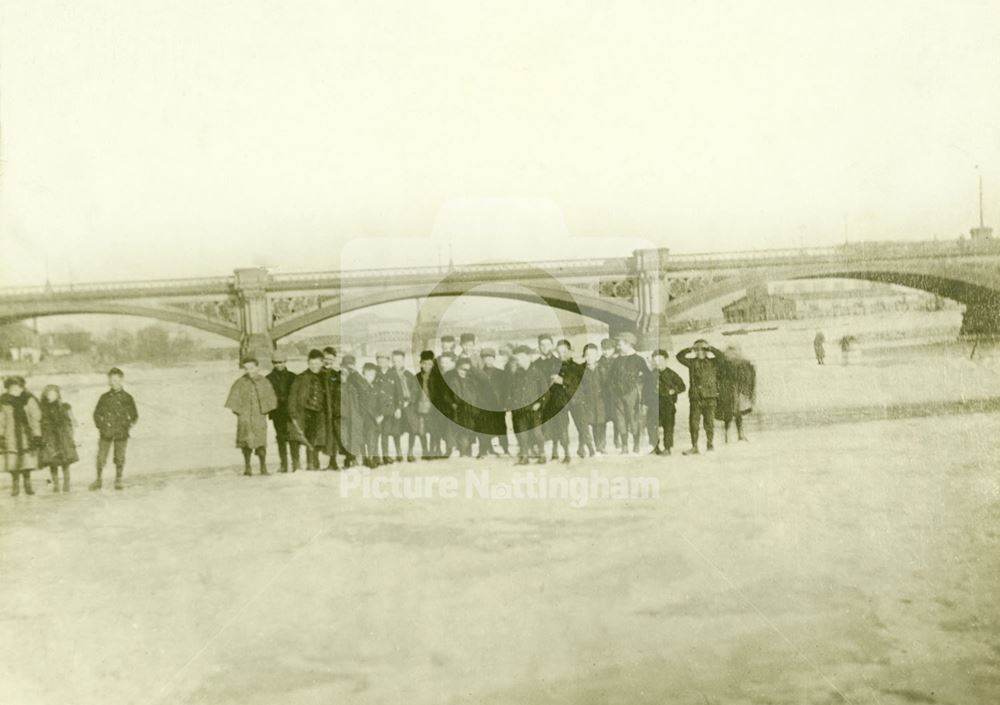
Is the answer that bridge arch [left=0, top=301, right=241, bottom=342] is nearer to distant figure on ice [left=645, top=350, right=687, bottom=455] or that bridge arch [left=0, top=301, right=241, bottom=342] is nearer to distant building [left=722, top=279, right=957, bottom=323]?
distant figure on ice [left=645, top=350, right=687, bottom=455]

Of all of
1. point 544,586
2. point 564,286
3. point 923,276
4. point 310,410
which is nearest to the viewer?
point 544,586

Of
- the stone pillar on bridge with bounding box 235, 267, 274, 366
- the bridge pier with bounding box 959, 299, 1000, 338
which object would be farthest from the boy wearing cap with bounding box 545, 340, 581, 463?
the bridge pier with bounding box 959, 299, 1000, 338

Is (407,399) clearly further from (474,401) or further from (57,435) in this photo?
(57,435)

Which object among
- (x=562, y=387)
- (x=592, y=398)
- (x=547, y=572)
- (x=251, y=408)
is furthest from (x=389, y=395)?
(x=547, y=572)

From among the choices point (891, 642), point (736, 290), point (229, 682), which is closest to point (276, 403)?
point (229, 682)

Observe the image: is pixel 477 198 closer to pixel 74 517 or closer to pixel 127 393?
pixel 127 393

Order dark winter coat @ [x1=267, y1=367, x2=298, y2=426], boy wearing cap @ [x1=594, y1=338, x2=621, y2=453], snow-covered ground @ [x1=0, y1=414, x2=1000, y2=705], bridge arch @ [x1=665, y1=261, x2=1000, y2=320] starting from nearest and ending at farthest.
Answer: snow-covered ground @ [x1=0, y1=414, x2=1000, y2=705] → bridge arch @ [x1=665, y1=261, x2=1000, y2=320] → boy wearing cap @ [x1=594, y1=338, x2=621, y2=453] → dark winter coat @ [x1=267, y1=367, x2=298, y2=426]
